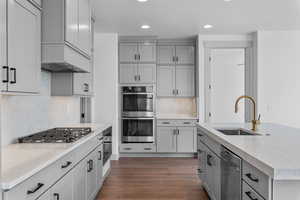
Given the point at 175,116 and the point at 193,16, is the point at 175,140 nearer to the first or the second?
the point at 175,116

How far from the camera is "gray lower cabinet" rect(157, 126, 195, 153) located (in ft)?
18.0

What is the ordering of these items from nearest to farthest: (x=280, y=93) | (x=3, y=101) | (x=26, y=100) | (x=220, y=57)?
(x=3, y=101) < (x=26, y=100) < (x=280, y=93) < (x=220, y=57)

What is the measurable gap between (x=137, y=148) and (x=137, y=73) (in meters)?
1.62

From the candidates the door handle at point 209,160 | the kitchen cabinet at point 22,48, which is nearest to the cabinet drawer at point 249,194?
the door handle at point 209,160

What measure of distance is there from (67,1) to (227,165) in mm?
2085

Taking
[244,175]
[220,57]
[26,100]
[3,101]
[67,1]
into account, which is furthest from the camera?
[220,57]

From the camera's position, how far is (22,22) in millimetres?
1889

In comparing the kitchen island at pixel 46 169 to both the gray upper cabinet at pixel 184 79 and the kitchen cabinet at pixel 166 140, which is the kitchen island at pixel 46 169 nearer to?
the kitchen cabinet at pixel 166 140

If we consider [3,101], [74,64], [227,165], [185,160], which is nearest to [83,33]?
[74,64]

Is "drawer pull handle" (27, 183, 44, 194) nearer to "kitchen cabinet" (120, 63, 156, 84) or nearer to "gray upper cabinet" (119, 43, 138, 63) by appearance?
"kitchen cabinet" (120, 63, 156, 84)

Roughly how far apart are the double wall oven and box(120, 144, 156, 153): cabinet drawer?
9 centimetres

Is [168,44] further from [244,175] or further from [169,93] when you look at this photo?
[244,175]

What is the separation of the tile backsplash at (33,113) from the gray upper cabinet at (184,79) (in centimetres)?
260

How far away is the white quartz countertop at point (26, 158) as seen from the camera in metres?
1.25
